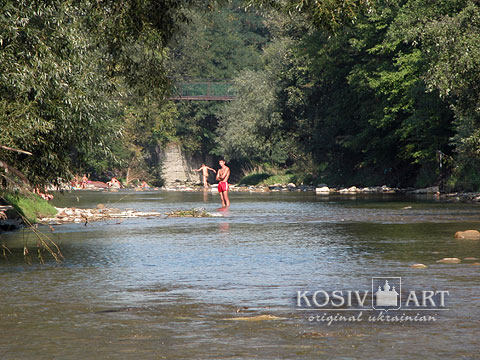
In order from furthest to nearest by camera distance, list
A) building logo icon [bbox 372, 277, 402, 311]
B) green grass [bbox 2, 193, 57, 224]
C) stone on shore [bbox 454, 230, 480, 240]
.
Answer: green grass [bbox 2, 193, 57, 224]
stone on shore [bbox 454, 230, 480, 240]
building logo icon [bbox 372, 277, 402, 311]

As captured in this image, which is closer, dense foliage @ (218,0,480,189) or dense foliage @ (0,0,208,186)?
dense foliage @ (0,0,208,186)

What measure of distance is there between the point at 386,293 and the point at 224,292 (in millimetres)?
2395

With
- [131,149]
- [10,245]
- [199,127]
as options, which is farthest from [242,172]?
[10,245]

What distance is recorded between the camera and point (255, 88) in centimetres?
7631

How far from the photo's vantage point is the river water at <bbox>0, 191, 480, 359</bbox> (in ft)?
27.4

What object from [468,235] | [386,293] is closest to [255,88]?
[468,235]

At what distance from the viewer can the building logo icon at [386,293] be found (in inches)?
414

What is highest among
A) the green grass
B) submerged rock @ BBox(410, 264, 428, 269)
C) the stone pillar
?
the stone pillar

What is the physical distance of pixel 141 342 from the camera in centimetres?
859

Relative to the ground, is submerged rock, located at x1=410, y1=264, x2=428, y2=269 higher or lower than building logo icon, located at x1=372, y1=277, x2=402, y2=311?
higher

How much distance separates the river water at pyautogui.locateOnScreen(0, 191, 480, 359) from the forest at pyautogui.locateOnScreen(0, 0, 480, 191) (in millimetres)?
1886

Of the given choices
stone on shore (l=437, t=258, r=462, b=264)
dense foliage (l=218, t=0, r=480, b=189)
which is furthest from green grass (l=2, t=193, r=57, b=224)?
stone on shore (l=437, t=258, r=462, b=264)

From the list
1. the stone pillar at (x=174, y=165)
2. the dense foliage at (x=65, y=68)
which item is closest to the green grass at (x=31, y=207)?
the dense foliage at (x=65, y=68)

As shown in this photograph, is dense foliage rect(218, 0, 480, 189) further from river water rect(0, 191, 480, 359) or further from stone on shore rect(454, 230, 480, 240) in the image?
stone on shore rect(454, 230, 480, 240)
